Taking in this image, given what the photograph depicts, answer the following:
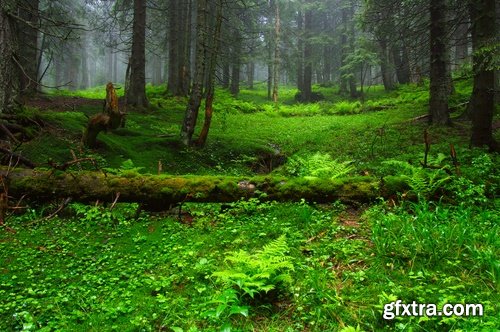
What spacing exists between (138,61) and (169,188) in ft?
31.6

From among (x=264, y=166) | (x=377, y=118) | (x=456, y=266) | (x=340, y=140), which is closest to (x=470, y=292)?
(x=456, y=266)

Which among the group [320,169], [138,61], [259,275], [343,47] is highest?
[343,47]

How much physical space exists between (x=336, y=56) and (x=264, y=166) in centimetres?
3710

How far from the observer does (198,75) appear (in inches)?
392

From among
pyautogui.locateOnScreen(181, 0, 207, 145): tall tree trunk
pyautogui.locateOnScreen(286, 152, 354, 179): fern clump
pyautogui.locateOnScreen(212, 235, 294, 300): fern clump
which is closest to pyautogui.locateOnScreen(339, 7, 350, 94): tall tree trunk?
pyautogui.locateOnScreen(181, 0, 207, 145): tall tree trunk

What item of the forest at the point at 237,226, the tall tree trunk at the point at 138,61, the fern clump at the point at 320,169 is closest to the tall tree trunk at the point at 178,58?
the tall tree trunk at the point at 138,61

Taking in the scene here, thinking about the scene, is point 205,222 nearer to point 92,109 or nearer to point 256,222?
point 256,222

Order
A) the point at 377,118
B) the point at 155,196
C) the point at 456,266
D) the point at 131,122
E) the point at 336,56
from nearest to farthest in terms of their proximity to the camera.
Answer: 1. the point at 456,266
2. the point at 155,196
3. the point at 131,122
4. the point at 377,118
5. the point at 336,56

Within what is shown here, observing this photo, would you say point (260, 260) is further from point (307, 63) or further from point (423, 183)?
point (307, 63)

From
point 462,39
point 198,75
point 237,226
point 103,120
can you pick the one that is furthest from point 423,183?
point 103,120

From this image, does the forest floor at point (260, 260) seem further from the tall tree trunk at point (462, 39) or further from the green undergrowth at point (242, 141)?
the tall tree trunk at point (462, 39)

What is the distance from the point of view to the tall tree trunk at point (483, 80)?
8.07 m

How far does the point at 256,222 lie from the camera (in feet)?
18.1

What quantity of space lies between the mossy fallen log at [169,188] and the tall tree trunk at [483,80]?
396cm
